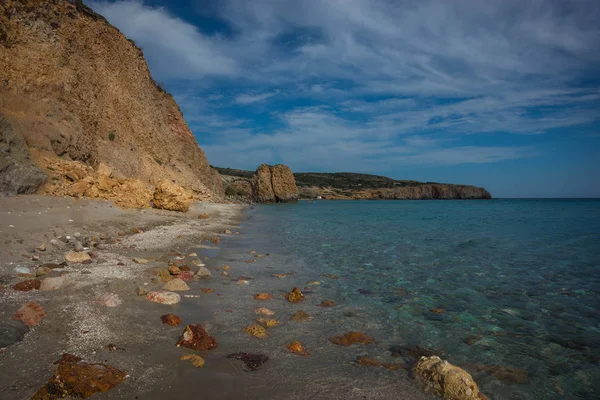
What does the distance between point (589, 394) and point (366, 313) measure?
265 cm

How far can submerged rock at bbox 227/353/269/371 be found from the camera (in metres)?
3.25

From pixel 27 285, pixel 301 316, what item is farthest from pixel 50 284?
pixel 301 316

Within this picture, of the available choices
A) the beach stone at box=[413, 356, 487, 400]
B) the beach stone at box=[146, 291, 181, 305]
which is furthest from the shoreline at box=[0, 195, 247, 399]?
the beach stone at box=[413, 356, 487, 400]

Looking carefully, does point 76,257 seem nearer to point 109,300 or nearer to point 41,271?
point 41,271

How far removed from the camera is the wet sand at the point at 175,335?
9.18 feet

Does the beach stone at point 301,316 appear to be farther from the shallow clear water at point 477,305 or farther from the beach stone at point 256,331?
the beach stone at point 256,331

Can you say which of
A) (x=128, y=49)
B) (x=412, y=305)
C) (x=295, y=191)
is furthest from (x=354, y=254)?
(x=295, y=191)

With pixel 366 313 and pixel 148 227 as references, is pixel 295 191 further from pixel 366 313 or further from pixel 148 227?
pixel 366 313

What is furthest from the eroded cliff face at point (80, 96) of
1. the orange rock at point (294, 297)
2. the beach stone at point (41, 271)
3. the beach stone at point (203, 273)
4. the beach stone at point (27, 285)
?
the orange rock at point (294, 297)

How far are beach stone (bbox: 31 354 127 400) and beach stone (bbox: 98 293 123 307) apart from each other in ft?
5.40

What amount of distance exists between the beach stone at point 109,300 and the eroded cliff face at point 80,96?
32.1 ft

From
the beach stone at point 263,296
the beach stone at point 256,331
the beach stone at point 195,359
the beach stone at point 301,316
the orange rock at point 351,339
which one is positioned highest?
the beach stone at point 195,359

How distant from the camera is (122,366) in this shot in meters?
2.91

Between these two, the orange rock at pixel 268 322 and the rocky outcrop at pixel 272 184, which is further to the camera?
the rocky outcrop at pixel 272 184
